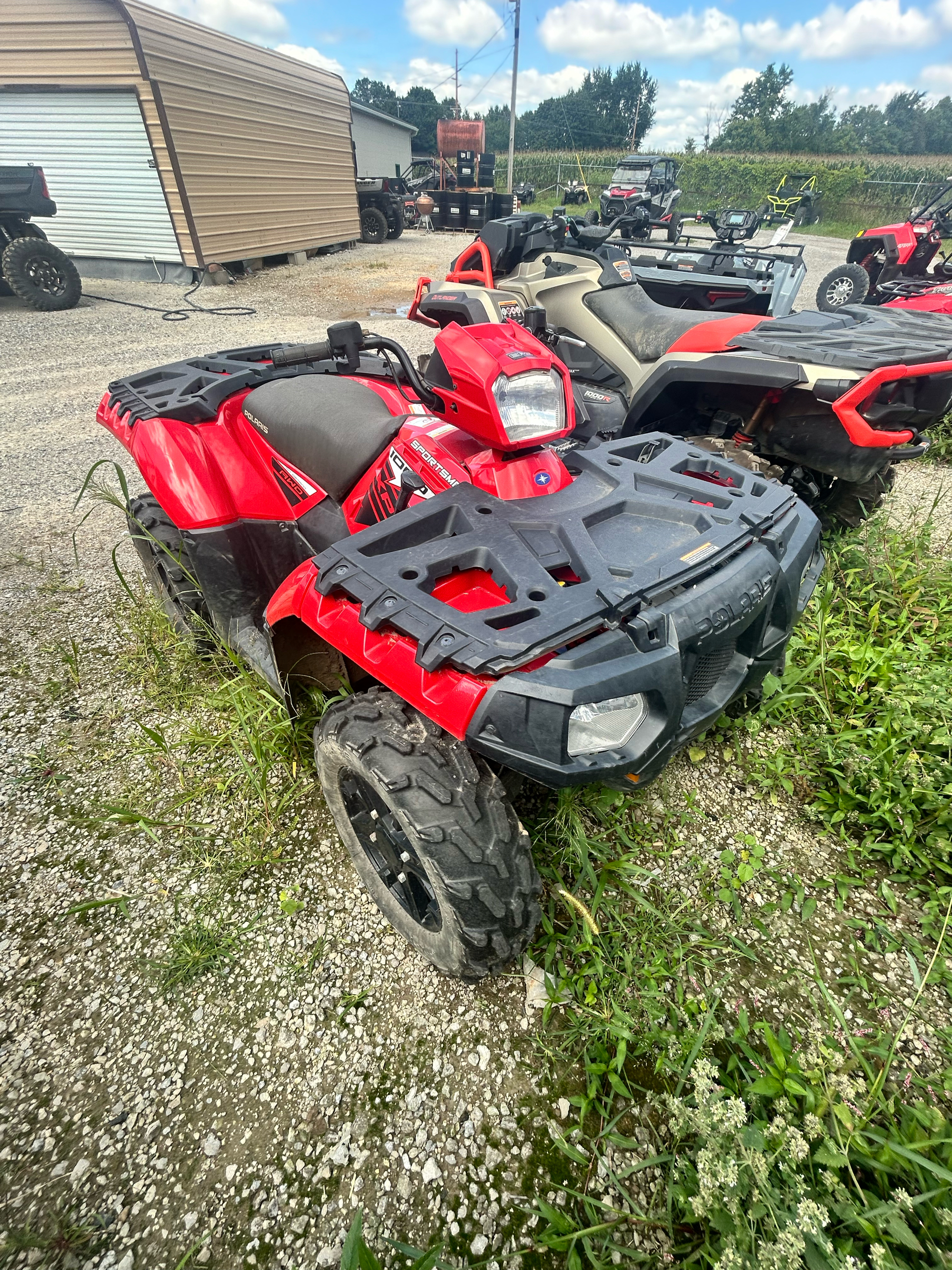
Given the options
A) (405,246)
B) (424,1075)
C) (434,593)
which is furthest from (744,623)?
(405,246)

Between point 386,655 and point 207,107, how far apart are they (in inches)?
552

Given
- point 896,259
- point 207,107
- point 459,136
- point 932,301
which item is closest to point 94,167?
point 207,107

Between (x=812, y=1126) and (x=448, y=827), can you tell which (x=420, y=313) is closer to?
(x=448, y=827)

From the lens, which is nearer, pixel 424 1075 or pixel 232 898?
pixel 424 1075

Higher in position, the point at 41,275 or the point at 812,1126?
the point at 41,275

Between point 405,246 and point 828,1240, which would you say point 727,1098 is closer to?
point 828,1240

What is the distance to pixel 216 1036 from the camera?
5.70 ft

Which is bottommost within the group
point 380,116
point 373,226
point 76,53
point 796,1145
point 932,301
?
point 373,226

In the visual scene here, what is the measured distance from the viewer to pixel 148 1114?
158 cm

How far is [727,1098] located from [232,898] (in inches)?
60.6

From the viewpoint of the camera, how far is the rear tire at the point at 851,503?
376 centimetres

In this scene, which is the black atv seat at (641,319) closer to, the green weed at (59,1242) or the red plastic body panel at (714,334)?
the red plastic body panel at (714,334)

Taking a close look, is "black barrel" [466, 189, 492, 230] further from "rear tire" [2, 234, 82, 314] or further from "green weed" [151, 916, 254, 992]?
"green weed" [151, 916, 254, 992]

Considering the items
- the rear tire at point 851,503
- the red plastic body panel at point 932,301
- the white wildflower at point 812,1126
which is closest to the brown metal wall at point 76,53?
the red plastic body panel at point 932,301
